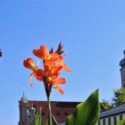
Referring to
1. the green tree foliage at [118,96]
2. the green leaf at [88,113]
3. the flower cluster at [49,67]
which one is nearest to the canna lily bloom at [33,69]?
the flower cluster at [49,67]

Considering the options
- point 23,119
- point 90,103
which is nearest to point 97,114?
point 90,103

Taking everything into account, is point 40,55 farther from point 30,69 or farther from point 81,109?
point 81,109

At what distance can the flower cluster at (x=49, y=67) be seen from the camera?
172cm

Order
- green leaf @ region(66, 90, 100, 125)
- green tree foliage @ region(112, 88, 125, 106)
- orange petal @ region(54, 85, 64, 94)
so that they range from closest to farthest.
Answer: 1. orange petal @ region(54, 85, 64, 94)
2. green leaf @ region(66, 90, 100, 125)
3. green tree foliage @ region(112, 88, 125, 106)

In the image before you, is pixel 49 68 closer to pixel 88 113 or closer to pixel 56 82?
pixel 56 82

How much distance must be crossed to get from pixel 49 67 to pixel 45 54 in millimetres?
59

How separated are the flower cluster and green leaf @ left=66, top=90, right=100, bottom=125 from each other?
0.23m

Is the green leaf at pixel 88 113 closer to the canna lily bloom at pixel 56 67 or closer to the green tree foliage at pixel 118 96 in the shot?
the canna lily bloom at pixel 56 67

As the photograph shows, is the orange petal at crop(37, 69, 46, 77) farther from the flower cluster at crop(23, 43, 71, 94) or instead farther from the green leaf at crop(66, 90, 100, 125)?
the green leaf at crop(66, 90, 100, 125)

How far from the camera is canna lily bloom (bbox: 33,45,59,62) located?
174cm

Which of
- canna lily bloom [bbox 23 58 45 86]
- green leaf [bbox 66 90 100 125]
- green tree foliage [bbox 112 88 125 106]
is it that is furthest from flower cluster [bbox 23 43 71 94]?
green tree foliage [bbox 112 88 125 106]

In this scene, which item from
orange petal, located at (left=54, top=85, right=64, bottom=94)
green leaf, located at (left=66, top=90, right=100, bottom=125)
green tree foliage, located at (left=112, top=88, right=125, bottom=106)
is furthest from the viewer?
green tree foliage, located at (left=112, top=88, right=125, bottom=106)

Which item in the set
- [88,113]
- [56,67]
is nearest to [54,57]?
[56,67]

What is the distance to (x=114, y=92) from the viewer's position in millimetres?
45688
